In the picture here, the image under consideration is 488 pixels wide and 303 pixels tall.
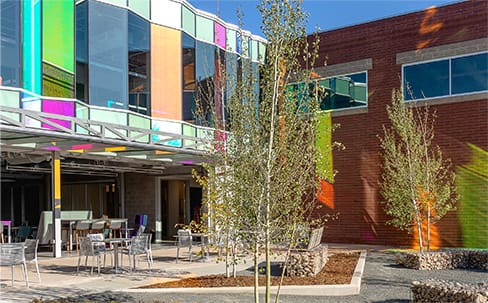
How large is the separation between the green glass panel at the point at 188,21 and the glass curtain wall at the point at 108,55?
8.84ft

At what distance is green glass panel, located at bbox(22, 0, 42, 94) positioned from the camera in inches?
513

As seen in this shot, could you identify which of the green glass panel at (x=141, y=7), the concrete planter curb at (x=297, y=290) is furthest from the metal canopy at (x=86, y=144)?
the green glass panel at (x=141, y=7)

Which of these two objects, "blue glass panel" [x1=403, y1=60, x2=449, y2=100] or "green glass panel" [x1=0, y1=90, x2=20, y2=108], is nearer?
"green glass panel" [x1=0, y1=90, x2=20, y2=108]

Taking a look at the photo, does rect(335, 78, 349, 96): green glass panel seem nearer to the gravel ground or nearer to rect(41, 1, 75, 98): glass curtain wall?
the gravel ground

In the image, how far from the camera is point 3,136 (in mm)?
11711

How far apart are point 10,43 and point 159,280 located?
7104mm

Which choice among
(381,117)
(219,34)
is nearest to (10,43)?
(219,34)

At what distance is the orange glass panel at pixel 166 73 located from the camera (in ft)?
55.4

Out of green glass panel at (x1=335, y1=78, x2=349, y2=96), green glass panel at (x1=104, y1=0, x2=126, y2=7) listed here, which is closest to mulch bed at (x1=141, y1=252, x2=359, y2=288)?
green glass panel at (x1=104, y1=0, x2=126, y2=7)

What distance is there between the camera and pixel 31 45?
13.2 metres

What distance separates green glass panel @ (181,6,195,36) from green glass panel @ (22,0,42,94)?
567 centimetres

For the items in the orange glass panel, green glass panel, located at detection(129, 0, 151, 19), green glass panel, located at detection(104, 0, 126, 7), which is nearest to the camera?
green glass panel, located at detection(104, 0, 126, 7)

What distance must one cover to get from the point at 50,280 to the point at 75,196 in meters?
13.8

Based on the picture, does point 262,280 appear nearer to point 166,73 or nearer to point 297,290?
point 297,290
